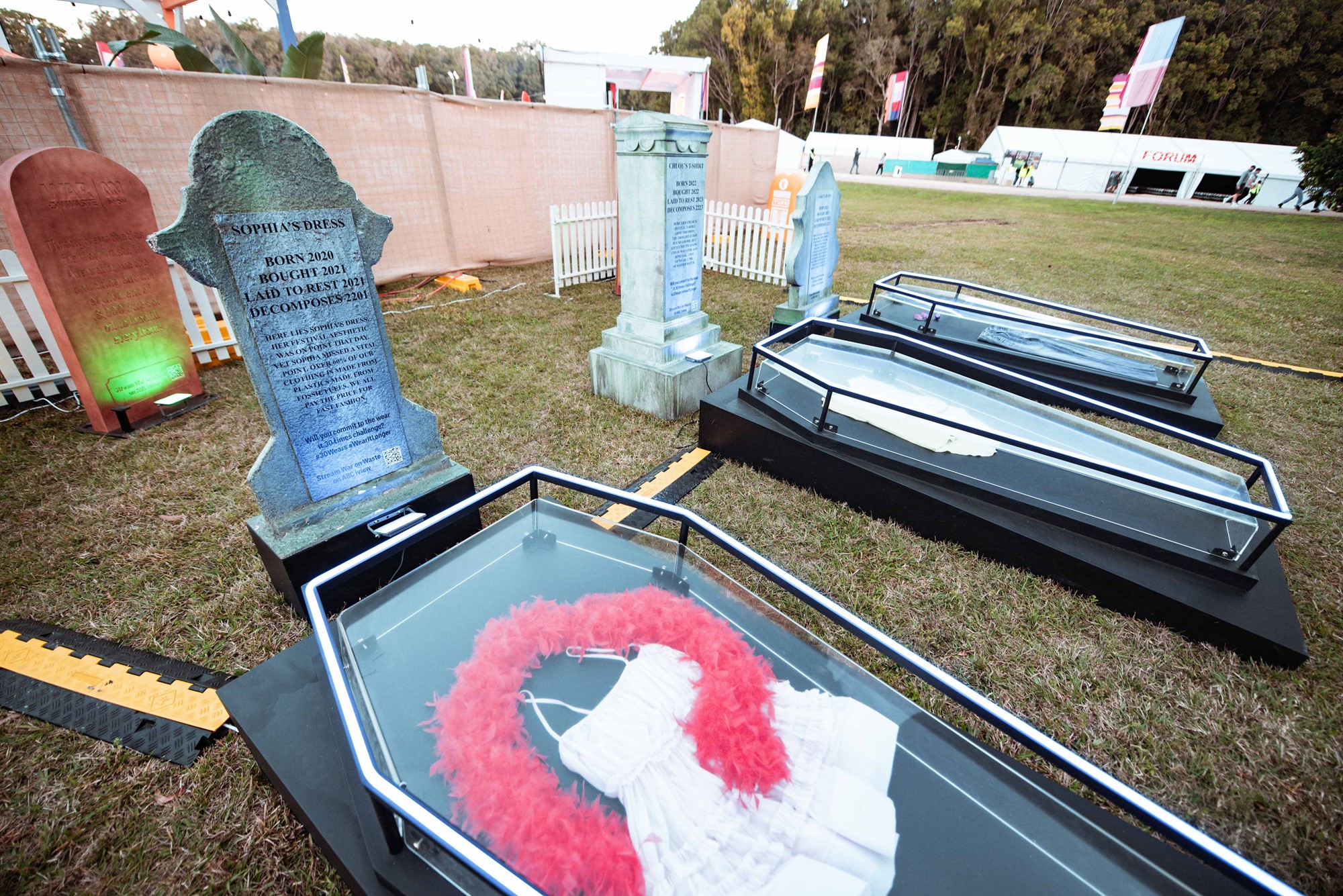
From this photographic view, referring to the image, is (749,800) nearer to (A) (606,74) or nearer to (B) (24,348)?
(B) (24,348)

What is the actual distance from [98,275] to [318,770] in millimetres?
4147

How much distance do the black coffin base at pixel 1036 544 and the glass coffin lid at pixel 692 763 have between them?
1.43 m

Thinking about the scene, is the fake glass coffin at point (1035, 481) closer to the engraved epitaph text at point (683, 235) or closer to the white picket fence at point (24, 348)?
the engraved epitaph text at point (683, 235)

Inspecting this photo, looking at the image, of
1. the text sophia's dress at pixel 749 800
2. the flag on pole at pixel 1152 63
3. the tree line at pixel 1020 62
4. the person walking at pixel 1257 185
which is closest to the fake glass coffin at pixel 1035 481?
the text sophia's dress at pixel 749 800

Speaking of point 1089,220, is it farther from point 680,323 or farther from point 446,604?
point 446,604

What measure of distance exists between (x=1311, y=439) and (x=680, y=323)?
17.9 feet

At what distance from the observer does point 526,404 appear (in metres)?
4.61

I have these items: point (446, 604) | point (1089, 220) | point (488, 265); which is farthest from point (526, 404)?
point (1089, 220)

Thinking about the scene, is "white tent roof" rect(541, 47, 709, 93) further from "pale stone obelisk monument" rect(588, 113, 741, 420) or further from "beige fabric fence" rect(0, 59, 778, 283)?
"pale stone obelisk monument" rect(588, 113, 741, 420)

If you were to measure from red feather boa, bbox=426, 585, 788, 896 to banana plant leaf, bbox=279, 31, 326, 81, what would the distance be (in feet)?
27.1

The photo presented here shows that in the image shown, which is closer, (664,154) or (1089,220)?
(664,154)

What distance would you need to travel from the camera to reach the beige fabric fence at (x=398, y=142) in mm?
5164

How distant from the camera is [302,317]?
2.37 metres

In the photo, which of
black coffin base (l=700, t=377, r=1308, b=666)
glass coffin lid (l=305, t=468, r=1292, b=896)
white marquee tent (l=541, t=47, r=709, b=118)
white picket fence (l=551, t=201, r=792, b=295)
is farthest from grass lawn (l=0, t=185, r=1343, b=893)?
white marquee tent (l=541, t=47, r=709, b=118)
